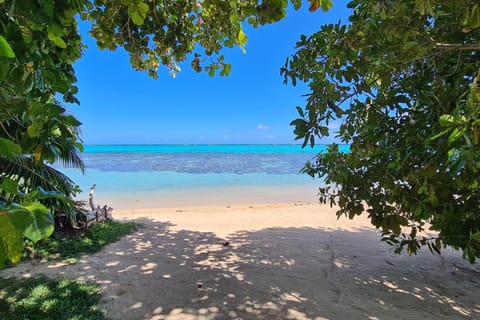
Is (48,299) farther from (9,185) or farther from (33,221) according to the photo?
(33,221)

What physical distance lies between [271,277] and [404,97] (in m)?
2.50

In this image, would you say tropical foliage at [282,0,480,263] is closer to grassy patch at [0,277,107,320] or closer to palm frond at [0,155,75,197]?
grassy patch at [0,277,107,320]

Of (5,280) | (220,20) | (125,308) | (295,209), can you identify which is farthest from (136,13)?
(295,209)

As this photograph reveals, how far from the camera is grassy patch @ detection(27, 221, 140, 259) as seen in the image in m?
4.14

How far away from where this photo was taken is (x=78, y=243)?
4.64 meters

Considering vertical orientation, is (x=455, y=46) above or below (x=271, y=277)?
above

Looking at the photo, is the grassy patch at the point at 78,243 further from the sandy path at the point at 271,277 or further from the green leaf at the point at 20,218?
the green leaf at the point at 20,218

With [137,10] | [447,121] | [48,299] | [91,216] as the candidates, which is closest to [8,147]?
[447,121]

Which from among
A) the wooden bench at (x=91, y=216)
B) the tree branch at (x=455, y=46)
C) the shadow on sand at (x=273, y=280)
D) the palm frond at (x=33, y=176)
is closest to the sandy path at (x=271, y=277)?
the shadow on sand at (x=273, y=280)

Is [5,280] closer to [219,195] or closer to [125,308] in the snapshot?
[125,308]

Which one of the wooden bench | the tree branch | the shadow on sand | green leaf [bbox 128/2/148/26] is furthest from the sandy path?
green leaf [bbox 128/2/148/26]

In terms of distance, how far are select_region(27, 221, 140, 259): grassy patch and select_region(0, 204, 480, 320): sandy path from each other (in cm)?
24

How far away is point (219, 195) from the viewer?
1198cm

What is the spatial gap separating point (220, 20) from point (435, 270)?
13.8ft
